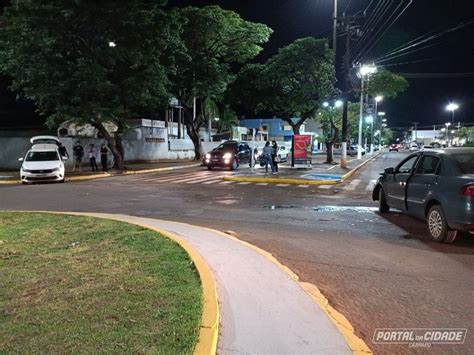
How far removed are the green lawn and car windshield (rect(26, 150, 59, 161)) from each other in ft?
45.5

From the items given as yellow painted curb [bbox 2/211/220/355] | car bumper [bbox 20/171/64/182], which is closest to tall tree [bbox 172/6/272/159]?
car bumper [bbox 20/171/64/182]

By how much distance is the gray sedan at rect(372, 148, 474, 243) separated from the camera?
761 cm

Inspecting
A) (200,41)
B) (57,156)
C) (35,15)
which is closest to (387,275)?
(57,156)

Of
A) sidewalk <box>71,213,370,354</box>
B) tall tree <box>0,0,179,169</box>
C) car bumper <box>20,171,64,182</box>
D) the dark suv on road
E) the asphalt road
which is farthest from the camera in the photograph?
the dark suv on road

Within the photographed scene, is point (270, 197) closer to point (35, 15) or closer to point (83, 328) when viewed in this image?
point (83, 328)

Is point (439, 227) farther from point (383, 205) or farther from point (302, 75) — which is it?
→ point (302, 75)

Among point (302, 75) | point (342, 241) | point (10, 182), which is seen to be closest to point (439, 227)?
point (342, 241)

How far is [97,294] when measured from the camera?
4.88m

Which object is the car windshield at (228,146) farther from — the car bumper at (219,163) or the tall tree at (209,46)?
the tall tree at (209,46)

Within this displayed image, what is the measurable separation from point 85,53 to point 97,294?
23104mm

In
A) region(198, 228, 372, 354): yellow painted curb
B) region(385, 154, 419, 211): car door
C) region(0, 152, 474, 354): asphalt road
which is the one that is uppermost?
region(385, 154, 419, 211): car door

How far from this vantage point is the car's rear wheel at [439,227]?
26.4 feet

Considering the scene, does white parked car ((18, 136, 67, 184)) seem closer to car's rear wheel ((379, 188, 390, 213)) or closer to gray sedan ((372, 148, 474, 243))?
car's rear wheel ((379, 188, 390, 213))

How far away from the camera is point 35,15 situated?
77.4 ft
